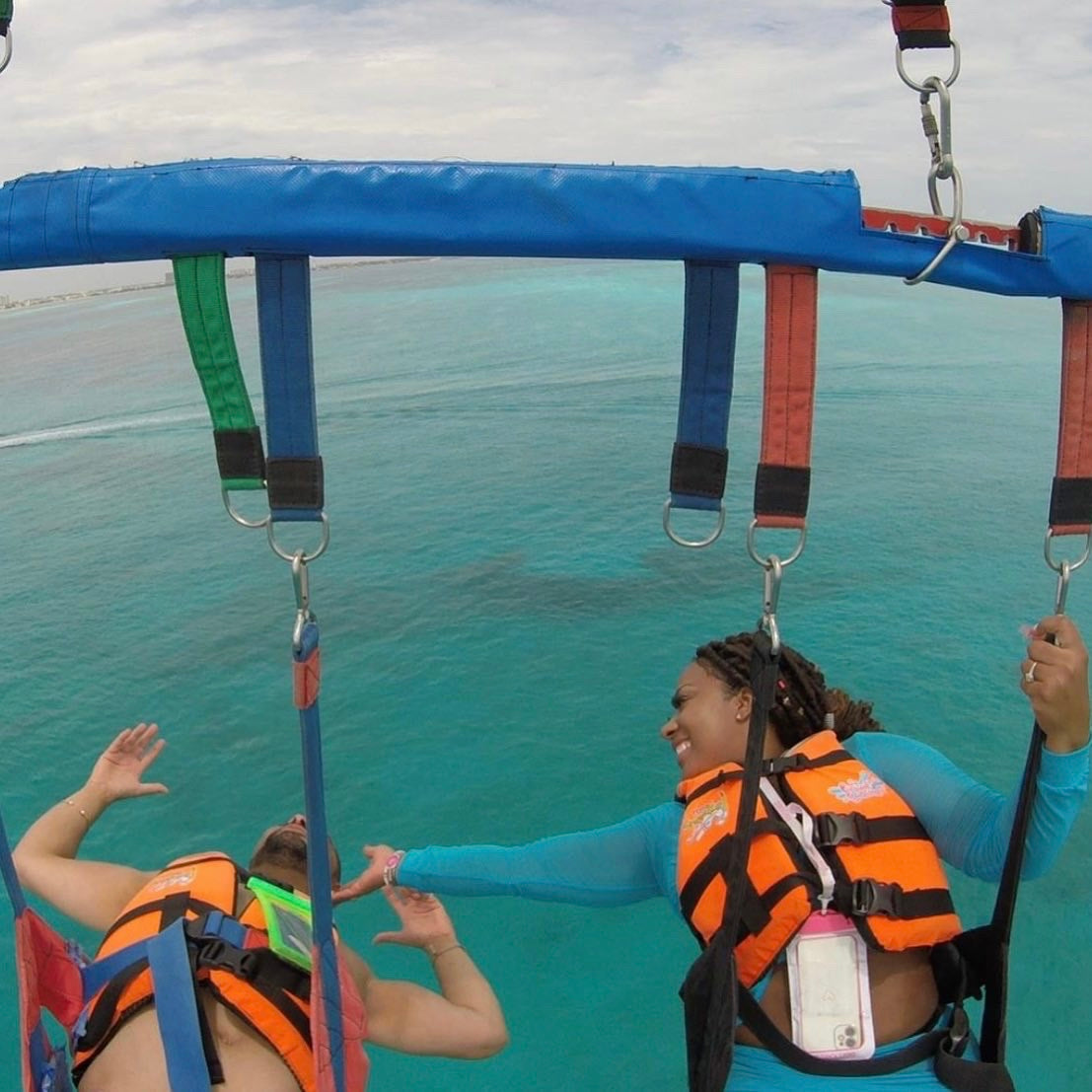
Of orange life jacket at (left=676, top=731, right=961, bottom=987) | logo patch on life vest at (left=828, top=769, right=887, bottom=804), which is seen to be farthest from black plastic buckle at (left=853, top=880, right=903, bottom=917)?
logo patch on life vest at (left=828, top=769, right=887, bottom=804)

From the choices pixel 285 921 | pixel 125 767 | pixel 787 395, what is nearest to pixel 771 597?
pixel 787 395

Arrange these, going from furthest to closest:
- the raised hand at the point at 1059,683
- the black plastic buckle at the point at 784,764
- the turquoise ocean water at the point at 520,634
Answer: the turquoise ocean water at the point at 520,634, the black plastic buckle at the point at 784,764, the raised hand at the point at 1059,683

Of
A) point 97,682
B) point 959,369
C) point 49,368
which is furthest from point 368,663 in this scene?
point 49,368

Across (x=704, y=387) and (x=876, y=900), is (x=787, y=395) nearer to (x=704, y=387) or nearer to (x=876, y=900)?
(x=704, y=387)

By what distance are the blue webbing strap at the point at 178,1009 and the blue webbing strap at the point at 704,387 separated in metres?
1.39

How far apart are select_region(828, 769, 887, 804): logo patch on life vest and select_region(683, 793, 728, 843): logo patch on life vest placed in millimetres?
210

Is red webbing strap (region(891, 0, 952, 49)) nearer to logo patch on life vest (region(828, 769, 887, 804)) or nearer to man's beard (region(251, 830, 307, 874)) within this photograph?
logo patch on life vest (region(828, 769, 887, 804))

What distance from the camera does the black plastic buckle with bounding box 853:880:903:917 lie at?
174 centimetres

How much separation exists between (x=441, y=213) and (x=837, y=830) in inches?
50.6

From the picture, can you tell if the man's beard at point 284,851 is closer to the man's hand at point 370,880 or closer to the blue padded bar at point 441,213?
the man's hand at point 370,880

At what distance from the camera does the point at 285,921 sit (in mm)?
2217

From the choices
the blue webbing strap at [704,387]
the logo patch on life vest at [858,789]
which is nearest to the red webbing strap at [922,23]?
the blue webbing strap at [704,387]

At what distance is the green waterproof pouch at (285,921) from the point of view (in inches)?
83.7

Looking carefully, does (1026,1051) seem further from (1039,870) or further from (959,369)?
(959,369)
